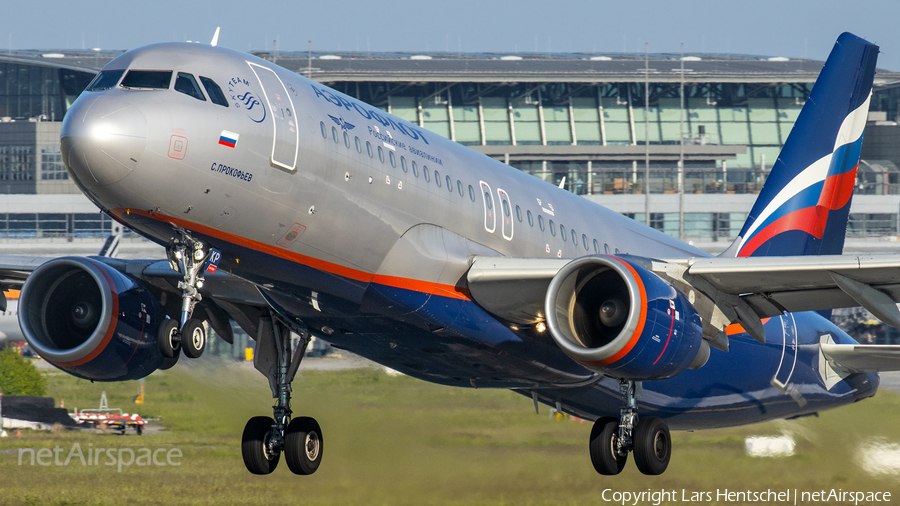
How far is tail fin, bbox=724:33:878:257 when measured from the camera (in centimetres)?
2181

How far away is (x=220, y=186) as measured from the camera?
1230cm

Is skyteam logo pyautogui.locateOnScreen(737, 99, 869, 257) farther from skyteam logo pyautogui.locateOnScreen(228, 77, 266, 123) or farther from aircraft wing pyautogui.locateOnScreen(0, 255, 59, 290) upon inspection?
aircraft wing pyautogui.locateOnScreen(0, 255, 59, 290)

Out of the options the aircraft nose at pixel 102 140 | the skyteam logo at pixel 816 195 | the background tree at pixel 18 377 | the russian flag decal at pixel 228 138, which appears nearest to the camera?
the aircraft nose at pixel 102 140

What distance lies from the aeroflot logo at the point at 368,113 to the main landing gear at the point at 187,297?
2690 millimetres

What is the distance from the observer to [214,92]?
486 inches

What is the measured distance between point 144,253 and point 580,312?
45.8 metres

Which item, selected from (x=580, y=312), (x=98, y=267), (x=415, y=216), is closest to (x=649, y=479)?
(x=580, y=312)

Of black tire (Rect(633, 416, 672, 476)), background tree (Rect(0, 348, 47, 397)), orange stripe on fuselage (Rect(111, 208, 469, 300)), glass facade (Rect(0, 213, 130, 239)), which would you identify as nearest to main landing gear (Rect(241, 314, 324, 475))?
orange stripe on fuselage (Rect(111, 208, 469, 300))

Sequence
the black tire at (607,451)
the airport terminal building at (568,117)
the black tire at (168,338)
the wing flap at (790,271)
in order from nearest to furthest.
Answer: the black tire at (168,338)
the wing flap at (790,271)
the black tire at (607,451)
the airport terminal building at (568,117)

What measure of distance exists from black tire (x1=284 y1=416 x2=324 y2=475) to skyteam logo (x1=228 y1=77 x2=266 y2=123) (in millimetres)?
6934

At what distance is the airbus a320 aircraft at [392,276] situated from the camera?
12227 millimetres

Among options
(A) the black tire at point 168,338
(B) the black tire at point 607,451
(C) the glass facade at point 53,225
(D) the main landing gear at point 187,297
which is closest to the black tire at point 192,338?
(D) the main landing gear at point 187,297

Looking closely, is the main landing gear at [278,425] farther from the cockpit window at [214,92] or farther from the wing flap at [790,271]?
the wing flap at [790,271]

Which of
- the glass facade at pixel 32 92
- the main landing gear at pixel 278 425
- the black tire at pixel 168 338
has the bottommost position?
the main landing gear at pixel 278 425
